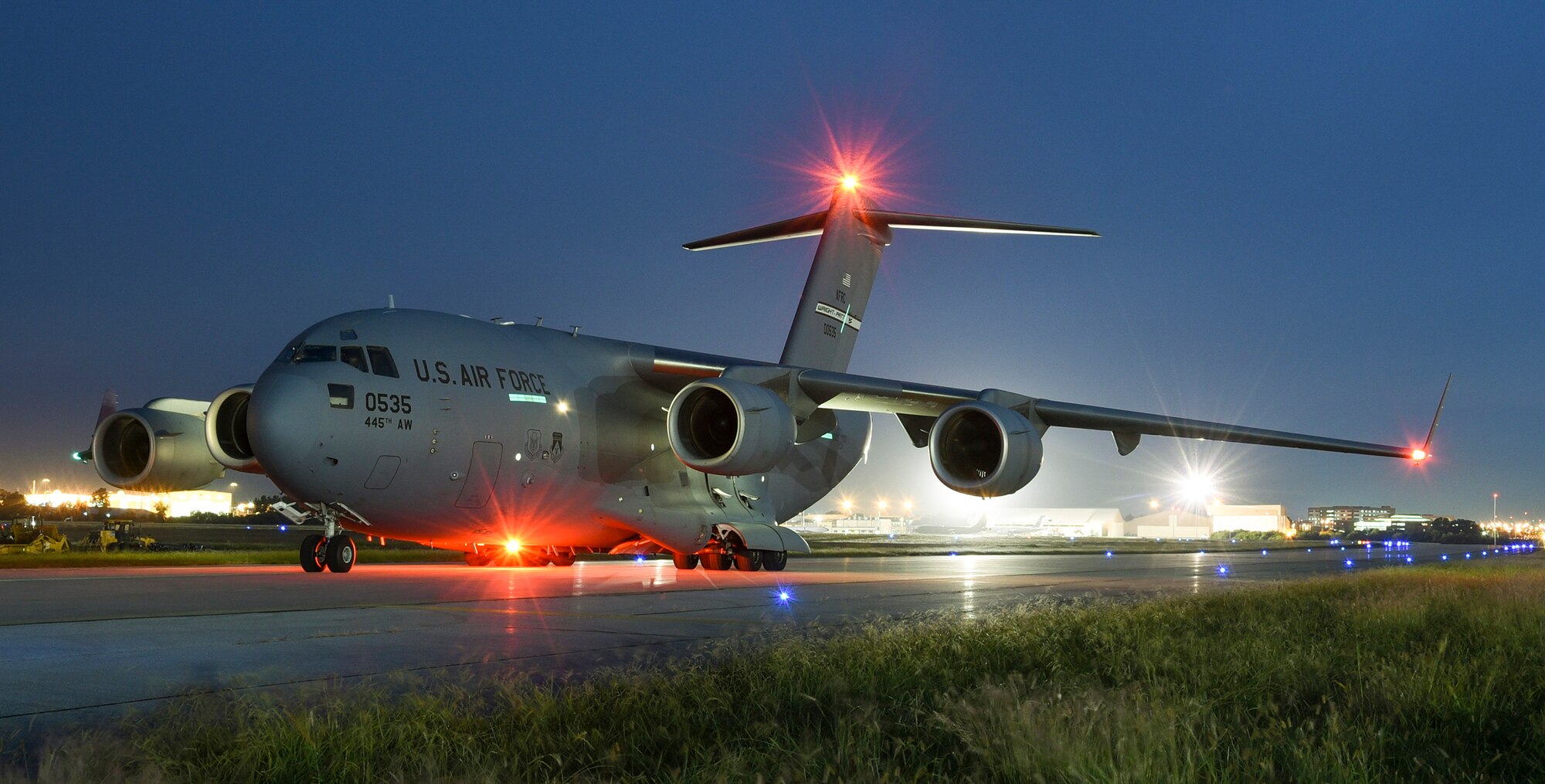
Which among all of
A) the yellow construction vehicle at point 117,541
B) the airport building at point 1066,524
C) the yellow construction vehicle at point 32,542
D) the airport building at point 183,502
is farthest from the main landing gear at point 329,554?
the airport building at point 1066,524

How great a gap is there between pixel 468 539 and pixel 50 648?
9927 millimetres

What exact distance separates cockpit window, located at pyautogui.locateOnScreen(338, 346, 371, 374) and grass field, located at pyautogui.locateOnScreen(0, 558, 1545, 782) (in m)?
9.00

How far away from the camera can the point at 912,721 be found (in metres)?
4.50

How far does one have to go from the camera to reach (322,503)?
48.3 feet

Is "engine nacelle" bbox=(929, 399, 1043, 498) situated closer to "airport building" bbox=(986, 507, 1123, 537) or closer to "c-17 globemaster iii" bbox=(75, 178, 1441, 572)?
"c-17 globemaster iii" bbox=(75, 178, 1441, 572)

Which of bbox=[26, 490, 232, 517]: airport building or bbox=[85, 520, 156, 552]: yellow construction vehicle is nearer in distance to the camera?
bbox=[85, 520, 156, 552]: yellow construction vehicle

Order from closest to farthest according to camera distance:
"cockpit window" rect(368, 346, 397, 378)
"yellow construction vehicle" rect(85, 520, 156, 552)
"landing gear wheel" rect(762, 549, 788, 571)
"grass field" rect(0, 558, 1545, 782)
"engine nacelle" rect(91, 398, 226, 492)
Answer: "grass field" rect(0, 558, 1545, 782)
"cockpit window" rect(368, 346, 397, 378)
"engine nacelle" rect(91, 398, 226, 492)
"landing gear wheel" rect(762, 549, 788, 571)
"yellow construction vehicle" rect(85, 520, 156, 552)

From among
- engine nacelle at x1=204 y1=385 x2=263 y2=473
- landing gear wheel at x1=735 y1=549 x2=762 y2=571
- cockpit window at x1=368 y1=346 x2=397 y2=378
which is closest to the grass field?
cockpit window at x1=368 y1=346 x2=397 y2=378

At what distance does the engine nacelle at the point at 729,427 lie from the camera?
51.7 feet

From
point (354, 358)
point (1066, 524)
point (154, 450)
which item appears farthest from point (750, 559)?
point (1066, 524)

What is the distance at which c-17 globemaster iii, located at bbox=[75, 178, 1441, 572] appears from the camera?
47.8 ft

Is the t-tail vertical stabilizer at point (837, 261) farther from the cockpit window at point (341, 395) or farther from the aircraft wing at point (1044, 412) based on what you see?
the cockpit window at point (341, 395)

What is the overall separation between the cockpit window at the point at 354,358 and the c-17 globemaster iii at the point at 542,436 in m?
0.03

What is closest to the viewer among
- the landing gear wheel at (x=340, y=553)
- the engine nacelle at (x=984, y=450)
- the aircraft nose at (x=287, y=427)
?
the aircraft nose at (x=287, y=427)
